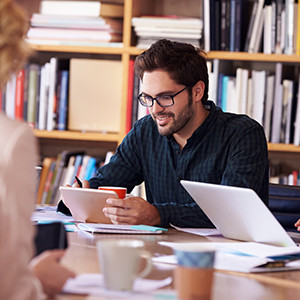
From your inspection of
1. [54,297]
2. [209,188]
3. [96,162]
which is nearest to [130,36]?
[96,162]

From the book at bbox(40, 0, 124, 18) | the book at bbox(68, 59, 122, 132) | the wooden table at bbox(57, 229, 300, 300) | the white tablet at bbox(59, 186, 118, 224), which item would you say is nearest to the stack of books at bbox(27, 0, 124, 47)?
the book at bbox(40, 0, 124, 18)

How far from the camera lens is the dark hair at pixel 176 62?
7.69ft

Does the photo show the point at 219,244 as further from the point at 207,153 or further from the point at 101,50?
the point at 101,50

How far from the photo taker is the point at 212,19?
3064 mm

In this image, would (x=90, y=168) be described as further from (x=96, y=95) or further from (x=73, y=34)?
(x=73, y=34)

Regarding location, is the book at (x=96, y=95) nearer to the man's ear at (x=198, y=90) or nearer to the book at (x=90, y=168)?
the book at (x=90, y=168)

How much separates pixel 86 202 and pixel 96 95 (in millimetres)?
1390

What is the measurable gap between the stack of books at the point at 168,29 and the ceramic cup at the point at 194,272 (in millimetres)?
2195

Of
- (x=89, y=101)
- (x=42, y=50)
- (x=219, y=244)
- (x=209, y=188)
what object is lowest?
(x=219, y=244)

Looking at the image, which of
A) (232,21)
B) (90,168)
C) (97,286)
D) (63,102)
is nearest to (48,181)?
(90,168)

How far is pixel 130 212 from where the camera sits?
192 centimetres

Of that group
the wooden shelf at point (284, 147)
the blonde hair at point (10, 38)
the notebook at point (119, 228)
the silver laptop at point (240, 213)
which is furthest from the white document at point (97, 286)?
the wooden shelf at point (284, 147)

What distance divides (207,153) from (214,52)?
3.00ft

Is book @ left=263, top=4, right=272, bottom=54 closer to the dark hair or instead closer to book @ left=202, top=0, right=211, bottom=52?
book @ left=202, top=0, right=211, bottom=52
